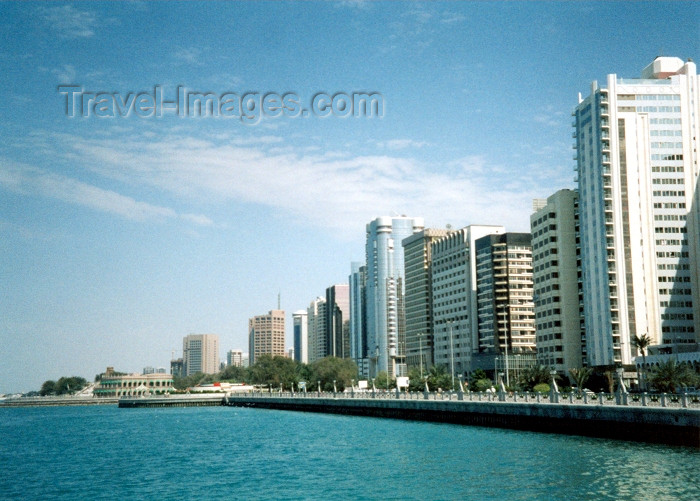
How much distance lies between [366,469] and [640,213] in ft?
354

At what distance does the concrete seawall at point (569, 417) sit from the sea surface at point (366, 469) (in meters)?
1.65

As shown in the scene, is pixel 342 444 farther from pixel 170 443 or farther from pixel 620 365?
pixel 620 365

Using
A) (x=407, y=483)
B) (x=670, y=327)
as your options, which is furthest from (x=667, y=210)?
(x=407, y=483)

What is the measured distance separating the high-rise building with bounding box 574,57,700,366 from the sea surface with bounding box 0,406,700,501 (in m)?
69.8

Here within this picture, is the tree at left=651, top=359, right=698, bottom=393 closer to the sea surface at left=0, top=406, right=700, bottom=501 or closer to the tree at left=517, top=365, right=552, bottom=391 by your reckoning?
the sea surface at left=0, top=406, right=700, bottom=501

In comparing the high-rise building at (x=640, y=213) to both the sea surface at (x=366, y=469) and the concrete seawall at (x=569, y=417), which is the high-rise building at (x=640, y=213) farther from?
the sea surface at (x=366, y=469)

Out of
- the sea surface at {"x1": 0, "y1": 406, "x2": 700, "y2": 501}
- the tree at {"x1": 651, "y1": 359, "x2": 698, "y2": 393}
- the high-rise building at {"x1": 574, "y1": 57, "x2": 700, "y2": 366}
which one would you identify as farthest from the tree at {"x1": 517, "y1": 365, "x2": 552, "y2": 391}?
the sea surface at {"x1": 0, "y1": 406, "x2": 700, "y2": 501}

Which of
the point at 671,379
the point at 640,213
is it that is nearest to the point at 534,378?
the point at 671,379

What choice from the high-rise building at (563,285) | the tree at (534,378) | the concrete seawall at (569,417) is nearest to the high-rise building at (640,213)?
the high-rise building at (563,285)

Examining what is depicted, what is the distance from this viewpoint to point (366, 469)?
54.8 m

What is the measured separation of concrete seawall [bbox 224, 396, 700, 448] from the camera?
54781mm

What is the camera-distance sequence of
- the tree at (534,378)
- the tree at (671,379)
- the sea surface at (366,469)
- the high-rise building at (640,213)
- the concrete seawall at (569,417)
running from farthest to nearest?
the high-rise building at (640,213) → the tree at (534,378) → the tree at (671,379) → the concrete seawall at (569,417) → the sea surface at (366,469)

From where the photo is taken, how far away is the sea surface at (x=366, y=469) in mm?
43500

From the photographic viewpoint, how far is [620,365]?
138m
